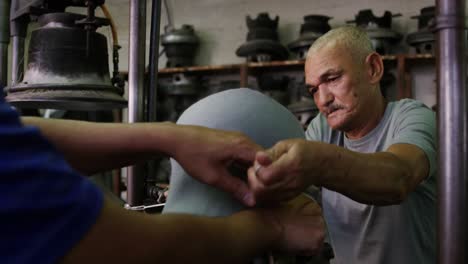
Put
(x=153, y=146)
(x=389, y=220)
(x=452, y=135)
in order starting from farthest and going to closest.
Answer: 1. (x=389, y=220)
2. (x=153, y=146)
3. (x=452, y=135)

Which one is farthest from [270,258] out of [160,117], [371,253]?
[160,117]

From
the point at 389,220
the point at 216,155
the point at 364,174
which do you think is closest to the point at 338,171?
the point at 364,174

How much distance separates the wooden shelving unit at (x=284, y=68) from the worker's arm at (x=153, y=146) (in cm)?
261

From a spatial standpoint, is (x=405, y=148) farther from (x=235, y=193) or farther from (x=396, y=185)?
(x=235, y=193)

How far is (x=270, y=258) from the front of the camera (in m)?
0.65

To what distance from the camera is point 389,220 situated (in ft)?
4.32

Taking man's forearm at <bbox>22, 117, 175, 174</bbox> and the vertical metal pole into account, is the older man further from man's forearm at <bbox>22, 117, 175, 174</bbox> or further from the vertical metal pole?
the vertical metal pole

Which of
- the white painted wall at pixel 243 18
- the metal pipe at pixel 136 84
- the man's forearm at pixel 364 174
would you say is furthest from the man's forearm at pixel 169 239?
the white painted wall at pixel 243 18

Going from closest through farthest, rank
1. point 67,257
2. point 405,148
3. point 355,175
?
1. point 67,257
2. point 355,175
3. point 405,148

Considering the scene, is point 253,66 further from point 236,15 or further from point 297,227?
point 297,227

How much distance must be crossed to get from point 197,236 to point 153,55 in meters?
0.68

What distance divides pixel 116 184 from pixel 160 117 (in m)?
0.58

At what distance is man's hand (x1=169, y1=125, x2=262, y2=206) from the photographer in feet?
2.06

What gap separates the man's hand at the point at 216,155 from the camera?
2.06 ft
